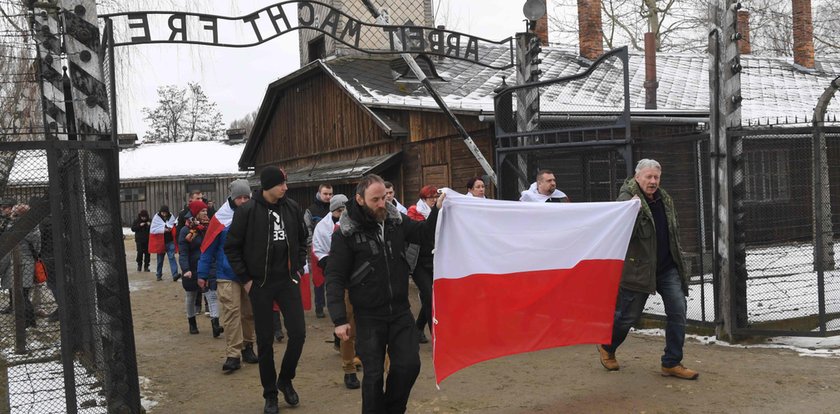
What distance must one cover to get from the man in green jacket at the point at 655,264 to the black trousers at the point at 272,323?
292 cm

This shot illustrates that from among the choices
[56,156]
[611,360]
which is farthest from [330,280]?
[611,360]

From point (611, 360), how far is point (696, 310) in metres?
3.52

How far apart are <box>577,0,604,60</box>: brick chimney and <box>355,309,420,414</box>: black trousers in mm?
17998

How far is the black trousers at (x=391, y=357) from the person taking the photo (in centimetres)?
509

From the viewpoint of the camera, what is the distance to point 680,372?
6.81 meters

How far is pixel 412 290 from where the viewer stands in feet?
44.9

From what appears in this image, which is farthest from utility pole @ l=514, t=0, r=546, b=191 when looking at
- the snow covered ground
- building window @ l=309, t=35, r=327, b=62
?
building window @ l=309, t=35, r=327, b=62

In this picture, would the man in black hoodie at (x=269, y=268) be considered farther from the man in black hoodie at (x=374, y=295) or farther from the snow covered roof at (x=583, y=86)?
the snow covered roof at (x=583, y=86)

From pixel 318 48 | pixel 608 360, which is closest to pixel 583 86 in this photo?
pixel 318 48

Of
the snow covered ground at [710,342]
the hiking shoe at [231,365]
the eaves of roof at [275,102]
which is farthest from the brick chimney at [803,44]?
the hiking shoe at [231,365]

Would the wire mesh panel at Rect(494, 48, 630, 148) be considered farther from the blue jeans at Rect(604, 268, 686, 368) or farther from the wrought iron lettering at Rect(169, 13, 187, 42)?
the wrought iron lettering at Rect(169, 13, 187, 42)

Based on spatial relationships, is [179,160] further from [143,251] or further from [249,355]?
[249,355]

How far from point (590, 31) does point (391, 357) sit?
61.9 ft

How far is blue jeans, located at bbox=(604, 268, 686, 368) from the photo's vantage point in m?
6.64
